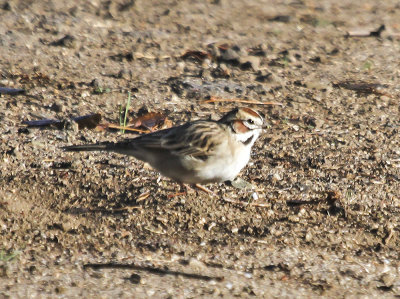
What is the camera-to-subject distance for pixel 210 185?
661cm

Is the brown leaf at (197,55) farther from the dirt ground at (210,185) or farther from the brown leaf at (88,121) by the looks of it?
the brown leaf at (88,121)

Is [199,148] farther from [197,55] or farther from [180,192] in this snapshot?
[197,55]

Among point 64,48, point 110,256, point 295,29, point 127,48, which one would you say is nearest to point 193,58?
point 127,48

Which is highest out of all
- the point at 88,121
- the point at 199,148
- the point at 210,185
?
the point at 199,148

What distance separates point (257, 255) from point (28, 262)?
5.21ft

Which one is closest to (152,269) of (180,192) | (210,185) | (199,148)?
(180,192)

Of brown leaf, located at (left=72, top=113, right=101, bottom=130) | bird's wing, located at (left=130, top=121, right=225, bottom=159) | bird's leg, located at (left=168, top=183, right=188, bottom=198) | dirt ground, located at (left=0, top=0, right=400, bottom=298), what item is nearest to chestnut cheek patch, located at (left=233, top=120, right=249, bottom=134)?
bird's wing, located at (left=130, top=121, right=225, bottom=159)

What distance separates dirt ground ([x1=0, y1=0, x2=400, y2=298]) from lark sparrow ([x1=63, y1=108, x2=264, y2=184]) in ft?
0.76

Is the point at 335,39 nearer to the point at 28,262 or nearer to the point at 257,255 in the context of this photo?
the point at 257,255

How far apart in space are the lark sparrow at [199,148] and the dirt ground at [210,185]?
233 mm

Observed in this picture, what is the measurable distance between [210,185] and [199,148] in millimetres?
615

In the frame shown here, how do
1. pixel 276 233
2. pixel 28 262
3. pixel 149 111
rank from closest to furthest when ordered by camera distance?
pixel 28 262, pixel 276 233, pixel 149 111

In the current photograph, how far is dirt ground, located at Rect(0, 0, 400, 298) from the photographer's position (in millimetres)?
5043

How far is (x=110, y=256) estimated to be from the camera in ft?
17.1
